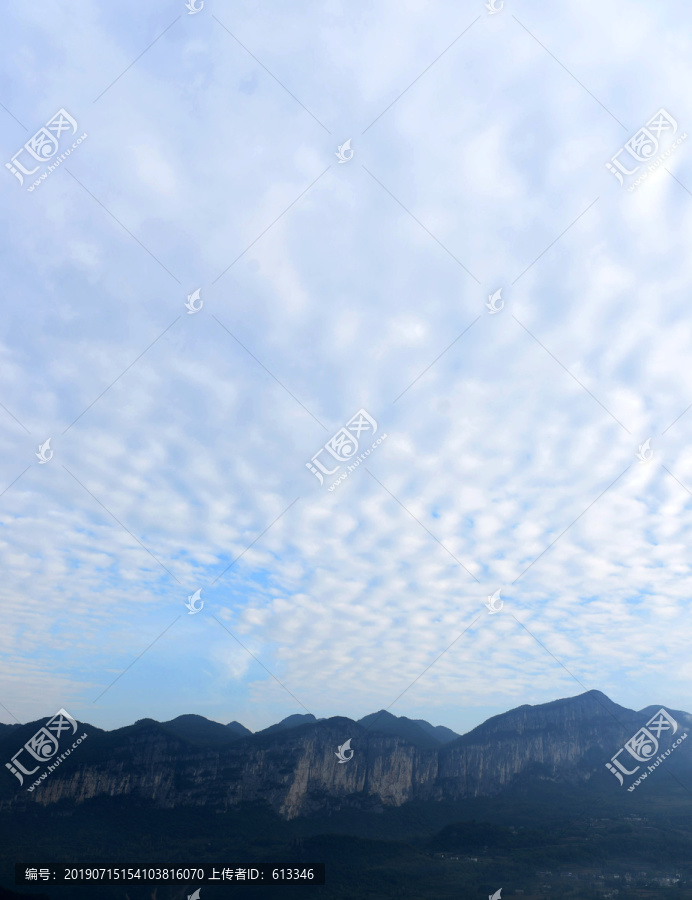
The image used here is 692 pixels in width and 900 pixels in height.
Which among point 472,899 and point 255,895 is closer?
point 472,899

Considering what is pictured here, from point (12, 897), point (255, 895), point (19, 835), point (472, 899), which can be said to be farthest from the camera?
point (19, 835)

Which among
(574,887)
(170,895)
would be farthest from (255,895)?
(574,887)

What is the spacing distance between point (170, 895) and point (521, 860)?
430ft

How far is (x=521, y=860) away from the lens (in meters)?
200

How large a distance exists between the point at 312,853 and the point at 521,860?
267ft

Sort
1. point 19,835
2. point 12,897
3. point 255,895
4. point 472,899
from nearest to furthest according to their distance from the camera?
point 12,897 → point 472,899 → point 255,895 → point 19,835

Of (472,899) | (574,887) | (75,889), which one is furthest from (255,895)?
(574,887)

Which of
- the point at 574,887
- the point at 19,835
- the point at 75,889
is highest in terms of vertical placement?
the point at 19,835

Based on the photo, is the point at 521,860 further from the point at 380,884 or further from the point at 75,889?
the point at 75,889

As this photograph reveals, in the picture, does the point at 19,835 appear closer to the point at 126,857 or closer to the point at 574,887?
the point at 126,857

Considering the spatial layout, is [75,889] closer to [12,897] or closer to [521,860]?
[12,897]

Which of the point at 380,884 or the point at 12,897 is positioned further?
the point at 380,884

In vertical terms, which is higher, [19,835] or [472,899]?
[19,835]

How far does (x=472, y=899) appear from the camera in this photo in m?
160
